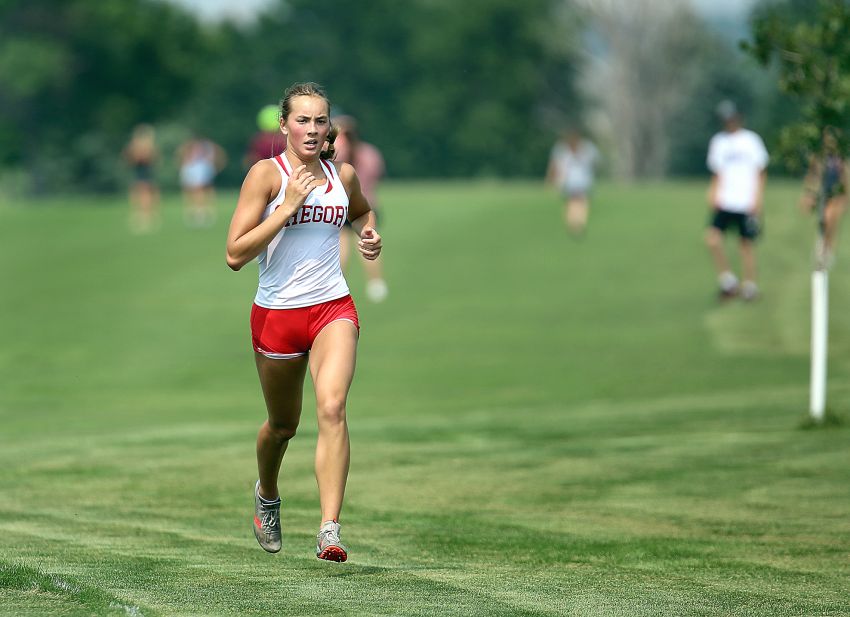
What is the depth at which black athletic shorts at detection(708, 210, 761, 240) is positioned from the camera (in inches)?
832

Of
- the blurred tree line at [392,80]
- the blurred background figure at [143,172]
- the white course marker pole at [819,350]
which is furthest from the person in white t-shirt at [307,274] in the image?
→ the blurred tree line at [392,80]

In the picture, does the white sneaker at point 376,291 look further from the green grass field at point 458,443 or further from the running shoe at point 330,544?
the running shoe at point 330,544

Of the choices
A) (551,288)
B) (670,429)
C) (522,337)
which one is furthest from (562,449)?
(551,288)

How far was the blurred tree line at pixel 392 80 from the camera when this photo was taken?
283ft

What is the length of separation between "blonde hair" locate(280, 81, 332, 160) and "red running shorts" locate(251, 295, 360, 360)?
0.70 m

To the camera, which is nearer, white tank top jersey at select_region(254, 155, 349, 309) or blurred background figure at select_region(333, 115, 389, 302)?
white tank top jersey at select_region(254, 155, 349, 309)

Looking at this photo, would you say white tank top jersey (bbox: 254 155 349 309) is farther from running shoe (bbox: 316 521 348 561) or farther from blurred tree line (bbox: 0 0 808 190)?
blurred tree line (bbox: 0 0 808 190)

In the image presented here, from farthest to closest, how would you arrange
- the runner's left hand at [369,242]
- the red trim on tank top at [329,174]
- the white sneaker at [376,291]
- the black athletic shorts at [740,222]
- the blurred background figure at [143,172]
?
the blurred background figure at [143,172] → the white sneaker at [376,291] → the black athletic shorts at [740,222] → the runner's left hand at [369,242] → the red trim on tank top at [329,174]

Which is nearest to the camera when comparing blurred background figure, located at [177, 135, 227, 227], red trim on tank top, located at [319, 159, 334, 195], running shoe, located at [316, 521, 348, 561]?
running shoe, located at [316, 521, 348, 561]

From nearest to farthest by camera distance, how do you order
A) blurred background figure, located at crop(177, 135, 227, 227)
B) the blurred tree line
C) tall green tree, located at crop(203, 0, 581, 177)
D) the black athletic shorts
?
the black athletic shorts < blurred background figure, located at crop(177, 135, 227, 227) < the blurred tree line < tall green tree, located at crop(203, 0, 581, 177)

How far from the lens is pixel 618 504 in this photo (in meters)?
9.86

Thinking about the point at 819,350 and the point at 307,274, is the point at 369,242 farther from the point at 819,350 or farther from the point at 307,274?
the point at 819,350

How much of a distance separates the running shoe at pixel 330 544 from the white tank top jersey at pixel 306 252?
103 centimetres

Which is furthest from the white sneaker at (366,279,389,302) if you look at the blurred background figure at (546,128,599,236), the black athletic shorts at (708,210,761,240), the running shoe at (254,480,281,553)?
the running shoe at (254,480,281,553)
